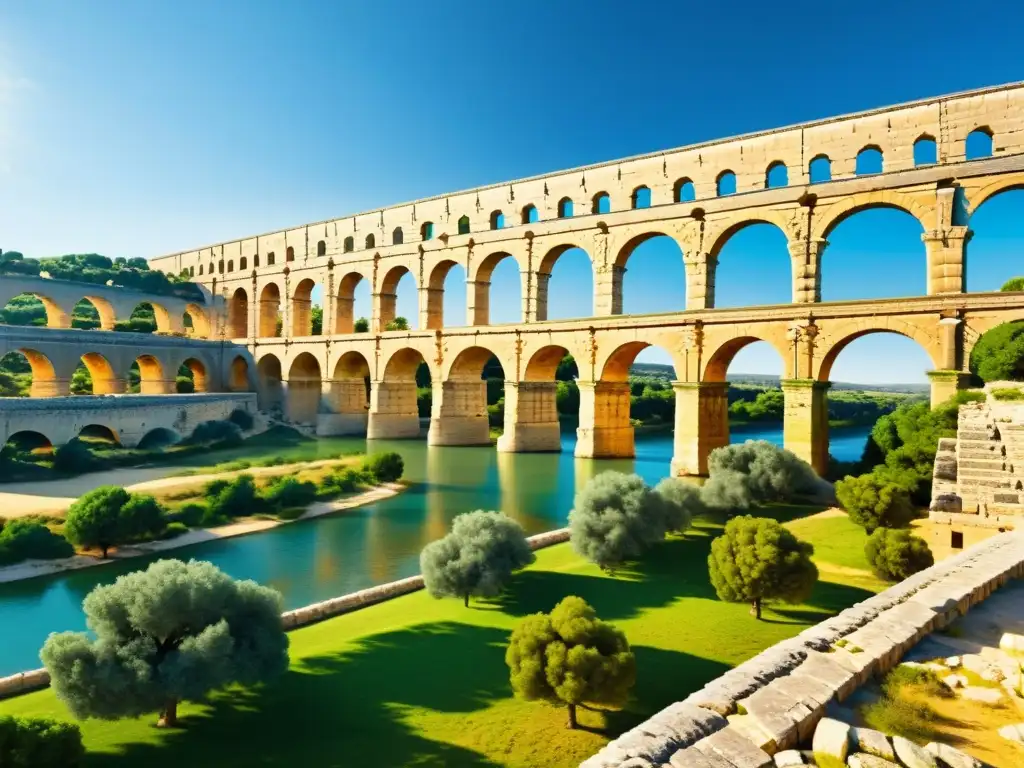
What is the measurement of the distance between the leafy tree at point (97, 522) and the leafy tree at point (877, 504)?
1842 centimetres

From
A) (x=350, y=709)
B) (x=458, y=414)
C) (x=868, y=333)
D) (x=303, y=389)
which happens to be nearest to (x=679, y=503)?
(x=350, y=709)

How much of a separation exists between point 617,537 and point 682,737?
9.60 meters

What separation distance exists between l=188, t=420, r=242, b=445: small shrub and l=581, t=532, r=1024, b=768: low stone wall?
125ft

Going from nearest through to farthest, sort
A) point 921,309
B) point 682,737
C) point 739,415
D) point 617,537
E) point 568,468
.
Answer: point 682,737
point 617,537
point 921,309
point 568,468
point 739,415

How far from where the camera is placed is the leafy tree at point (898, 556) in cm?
1254

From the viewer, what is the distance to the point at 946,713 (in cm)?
551

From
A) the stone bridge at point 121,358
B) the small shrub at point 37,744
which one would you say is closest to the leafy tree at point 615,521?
the small shrub at point 37,744

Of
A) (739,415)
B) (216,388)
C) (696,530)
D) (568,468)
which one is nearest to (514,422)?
(568,468)

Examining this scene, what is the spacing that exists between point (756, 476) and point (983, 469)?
22.7ft

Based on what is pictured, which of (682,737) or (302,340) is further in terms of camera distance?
(302,340)

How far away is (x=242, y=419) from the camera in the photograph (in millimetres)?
44281

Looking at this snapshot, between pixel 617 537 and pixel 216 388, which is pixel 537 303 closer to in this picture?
pixel 617 537

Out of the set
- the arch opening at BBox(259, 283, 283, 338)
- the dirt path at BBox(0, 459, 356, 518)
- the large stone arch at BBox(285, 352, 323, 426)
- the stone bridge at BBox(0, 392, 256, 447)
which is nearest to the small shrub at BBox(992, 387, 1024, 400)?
the dirt path at BBox(0, 459, 356, 518)

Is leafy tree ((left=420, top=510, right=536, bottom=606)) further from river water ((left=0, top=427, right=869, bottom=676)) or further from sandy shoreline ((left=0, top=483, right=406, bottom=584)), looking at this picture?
sandy shoreline ((left=0, top=483, right=406, bottom=584))
